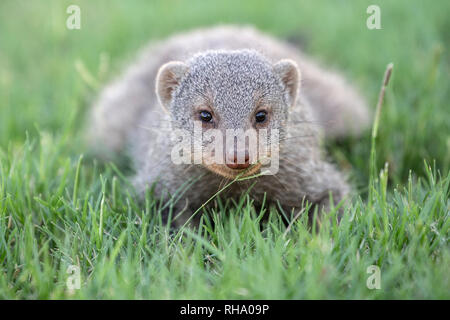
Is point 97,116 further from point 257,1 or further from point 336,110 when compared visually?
point 257,1

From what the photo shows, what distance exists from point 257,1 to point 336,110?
263 cm

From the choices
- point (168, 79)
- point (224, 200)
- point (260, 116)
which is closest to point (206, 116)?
point (260, 116)

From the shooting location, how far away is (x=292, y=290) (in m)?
2.17

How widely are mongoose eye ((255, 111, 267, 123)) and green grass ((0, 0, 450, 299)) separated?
537mm

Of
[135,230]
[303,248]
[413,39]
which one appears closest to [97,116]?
[135,230]

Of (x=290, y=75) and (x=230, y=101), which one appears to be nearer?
(x=230, y=101)

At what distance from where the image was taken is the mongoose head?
2740mm

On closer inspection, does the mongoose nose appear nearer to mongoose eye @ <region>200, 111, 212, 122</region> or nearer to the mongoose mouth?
the mongoose mouth

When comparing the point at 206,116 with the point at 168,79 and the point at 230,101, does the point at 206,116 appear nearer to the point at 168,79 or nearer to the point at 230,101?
the point at 230,101

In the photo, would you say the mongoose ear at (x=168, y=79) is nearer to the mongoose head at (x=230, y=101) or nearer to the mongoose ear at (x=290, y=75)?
the mongoose head at (x=230, y=101)

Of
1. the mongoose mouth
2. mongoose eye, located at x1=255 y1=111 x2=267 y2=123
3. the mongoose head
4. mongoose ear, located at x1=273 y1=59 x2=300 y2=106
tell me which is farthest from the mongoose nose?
mongoose ear, located at x1=273 y1=59 x2=300 y2=106

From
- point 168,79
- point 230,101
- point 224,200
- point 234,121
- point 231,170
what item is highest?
point 168,79

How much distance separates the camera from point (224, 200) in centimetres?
323

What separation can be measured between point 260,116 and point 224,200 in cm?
64
